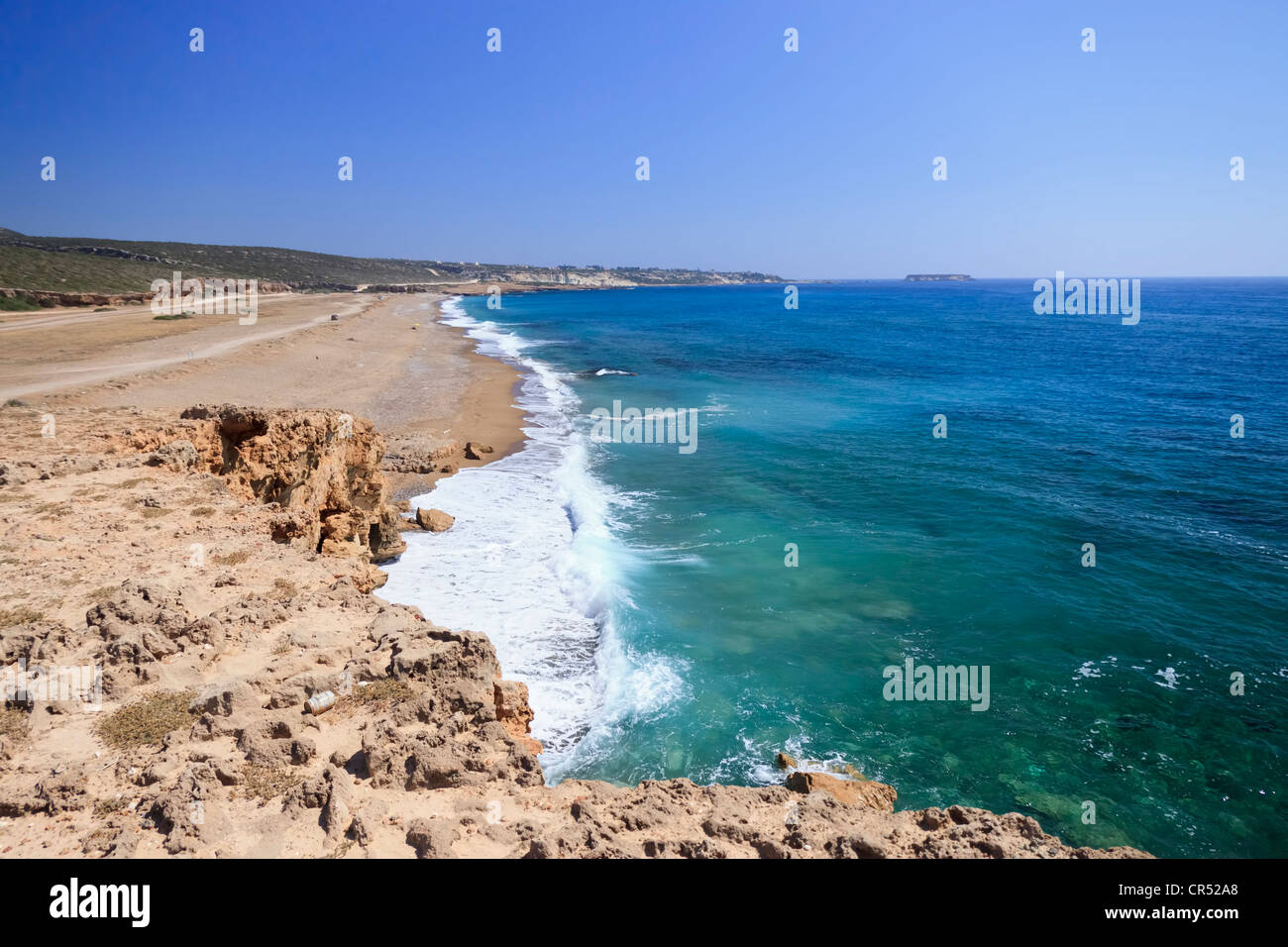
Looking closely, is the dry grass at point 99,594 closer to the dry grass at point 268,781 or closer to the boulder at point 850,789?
the dry grass at point 268,781

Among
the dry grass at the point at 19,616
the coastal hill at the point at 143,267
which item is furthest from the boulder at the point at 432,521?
the coastal hill at the point at 143,267

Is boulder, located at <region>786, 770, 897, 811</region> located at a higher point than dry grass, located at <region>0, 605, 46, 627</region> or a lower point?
lower

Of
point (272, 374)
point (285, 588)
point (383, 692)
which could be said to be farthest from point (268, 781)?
point (272, 374)

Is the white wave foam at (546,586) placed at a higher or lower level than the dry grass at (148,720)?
lower

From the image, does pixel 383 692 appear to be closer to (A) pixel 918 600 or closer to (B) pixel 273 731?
(B) pixel 273 731

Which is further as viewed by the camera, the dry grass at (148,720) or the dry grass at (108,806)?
the dry grass at (148,720)

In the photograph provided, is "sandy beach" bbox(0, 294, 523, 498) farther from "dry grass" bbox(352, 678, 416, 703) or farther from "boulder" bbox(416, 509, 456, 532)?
"dry grass" bbox(352, 678, 416, 703)

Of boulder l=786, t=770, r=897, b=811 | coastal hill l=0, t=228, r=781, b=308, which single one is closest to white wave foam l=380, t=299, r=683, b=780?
boulder l=786, t=770, r=897, b=811
